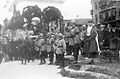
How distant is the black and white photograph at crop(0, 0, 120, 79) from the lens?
11528mm

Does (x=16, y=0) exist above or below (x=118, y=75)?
above

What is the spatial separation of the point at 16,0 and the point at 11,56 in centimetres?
2146

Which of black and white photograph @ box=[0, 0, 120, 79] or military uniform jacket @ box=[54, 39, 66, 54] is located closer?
black and white photograph @ box=[0, 0, 120, 79]

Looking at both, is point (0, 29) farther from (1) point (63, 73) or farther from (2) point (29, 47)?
(1) point (63, 73)

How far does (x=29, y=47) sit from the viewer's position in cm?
1894

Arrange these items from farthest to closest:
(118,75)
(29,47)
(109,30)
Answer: (29,47)
(109,30)
(118,75)

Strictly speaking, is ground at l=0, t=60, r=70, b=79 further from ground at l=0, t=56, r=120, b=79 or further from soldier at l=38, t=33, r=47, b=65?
soldier at l=38, t=33, r=47, b=65

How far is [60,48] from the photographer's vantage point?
46.3ft

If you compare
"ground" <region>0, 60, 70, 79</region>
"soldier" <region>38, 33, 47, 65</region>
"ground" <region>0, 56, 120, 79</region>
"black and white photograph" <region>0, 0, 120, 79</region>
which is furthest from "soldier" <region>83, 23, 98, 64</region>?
"soldier" <region>38, 33, 47, 65</region>

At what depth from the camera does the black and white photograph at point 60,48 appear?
1153 cm

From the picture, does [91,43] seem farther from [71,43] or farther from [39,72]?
[39,72]

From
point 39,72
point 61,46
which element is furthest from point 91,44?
point 39,72

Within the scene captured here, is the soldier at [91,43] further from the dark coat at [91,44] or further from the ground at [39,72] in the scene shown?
the ground at [39,72]

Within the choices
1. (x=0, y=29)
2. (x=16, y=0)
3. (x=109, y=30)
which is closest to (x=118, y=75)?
Answer: (x=109, y=30)
